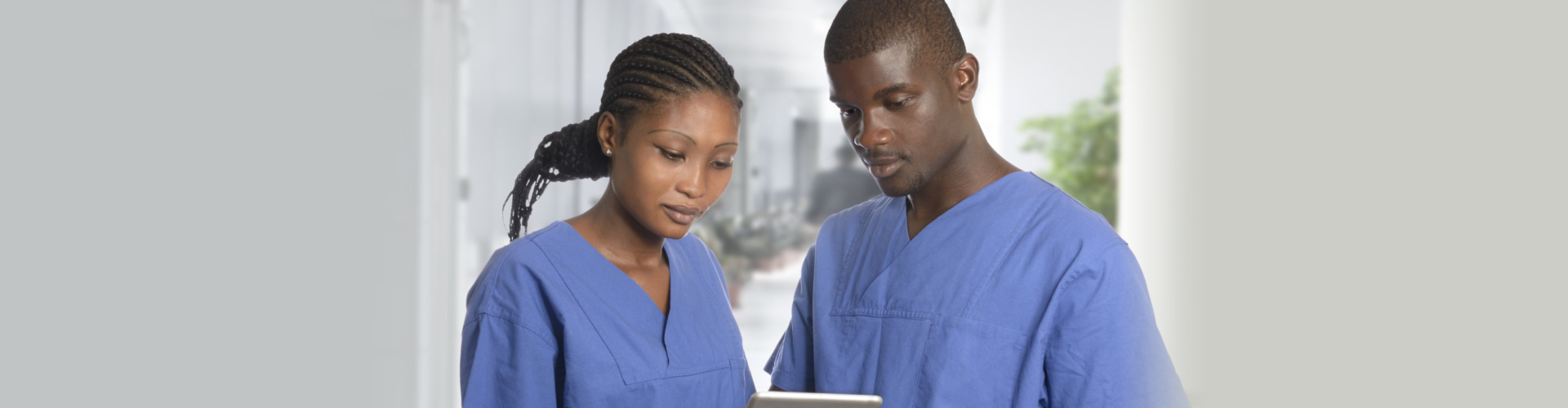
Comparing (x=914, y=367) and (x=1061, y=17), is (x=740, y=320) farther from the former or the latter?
(x=914, y=367)

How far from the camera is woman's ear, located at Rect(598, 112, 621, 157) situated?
2.86 feet

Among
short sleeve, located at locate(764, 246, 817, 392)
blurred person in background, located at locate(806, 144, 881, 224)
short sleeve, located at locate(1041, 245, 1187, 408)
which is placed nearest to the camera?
short sleeve, located at locate(1041, 245, 1187, 408)

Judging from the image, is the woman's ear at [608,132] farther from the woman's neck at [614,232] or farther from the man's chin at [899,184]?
the man's chin at [899,184]

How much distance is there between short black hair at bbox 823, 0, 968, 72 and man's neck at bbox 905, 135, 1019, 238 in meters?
0.09

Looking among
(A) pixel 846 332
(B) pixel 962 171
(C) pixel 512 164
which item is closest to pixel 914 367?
(A) pixel 846 332

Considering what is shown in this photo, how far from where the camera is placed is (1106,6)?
2.91 m

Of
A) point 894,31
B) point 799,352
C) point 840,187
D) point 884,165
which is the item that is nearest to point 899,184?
point 884,165

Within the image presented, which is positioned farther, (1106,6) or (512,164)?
(1106,6)

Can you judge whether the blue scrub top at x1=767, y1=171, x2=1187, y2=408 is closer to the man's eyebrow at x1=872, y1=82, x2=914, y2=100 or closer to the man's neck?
the man's neck

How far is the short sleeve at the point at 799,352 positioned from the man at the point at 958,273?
0.06 m

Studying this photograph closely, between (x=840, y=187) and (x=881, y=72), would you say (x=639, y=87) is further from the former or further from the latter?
(x=840, y=187)

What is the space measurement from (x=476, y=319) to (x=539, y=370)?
0.07 meters

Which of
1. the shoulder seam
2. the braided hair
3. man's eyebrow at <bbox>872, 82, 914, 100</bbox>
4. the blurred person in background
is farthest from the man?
the blurred person in background

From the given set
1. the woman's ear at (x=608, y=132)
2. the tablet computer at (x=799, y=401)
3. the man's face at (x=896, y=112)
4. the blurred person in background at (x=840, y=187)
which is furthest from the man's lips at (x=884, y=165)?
the blurred person in background at (x=840, y=187)
